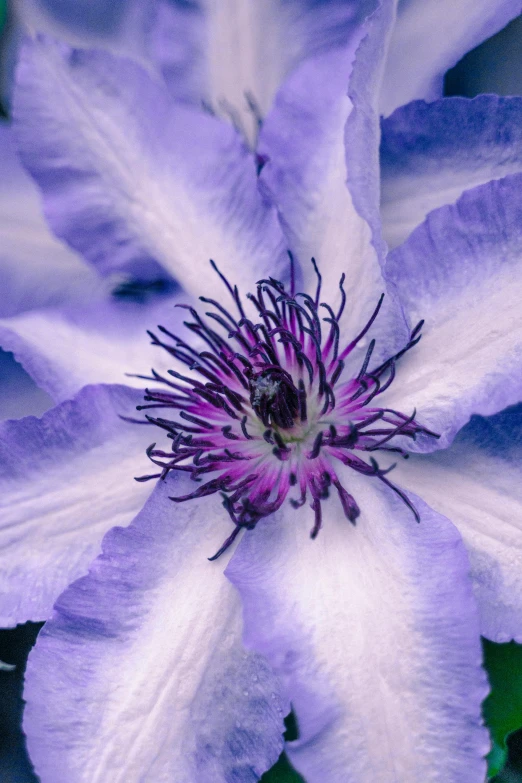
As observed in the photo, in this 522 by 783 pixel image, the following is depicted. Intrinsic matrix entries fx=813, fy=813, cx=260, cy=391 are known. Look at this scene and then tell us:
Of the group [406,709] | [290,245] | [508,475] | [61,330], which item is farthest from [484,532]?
[61,330]

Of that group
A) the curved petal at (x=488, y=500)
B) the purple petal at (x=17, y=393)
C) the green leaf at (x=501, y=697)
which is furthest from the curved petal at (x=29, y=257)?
the green leaf at (x=501, y=697)

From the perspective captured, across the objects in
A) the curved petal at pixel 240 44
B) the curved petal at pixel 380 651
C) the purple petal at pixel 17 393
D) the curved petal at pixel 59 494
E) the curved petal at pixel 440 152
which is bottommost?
the curved petal at pixel 380 651

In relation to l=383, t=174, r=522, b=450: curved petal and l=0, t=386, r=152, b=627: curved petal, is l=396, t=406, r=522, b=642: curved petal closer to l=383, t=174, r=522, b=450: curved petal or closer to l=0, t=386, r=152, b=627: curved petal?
l=383, t=174, r=522, b=450: curved petal

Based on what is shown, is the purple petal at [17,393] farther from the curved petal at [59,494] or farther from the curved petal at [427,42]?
the curved petal at [427,42]

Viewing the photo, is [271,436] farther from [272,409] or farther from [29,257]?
[29,257]

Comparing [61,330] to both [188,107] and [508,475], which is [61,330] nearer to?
[188,107]

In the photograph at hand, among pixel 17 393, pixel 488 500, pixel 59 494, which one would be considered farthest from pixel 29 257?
pixel 488 500
